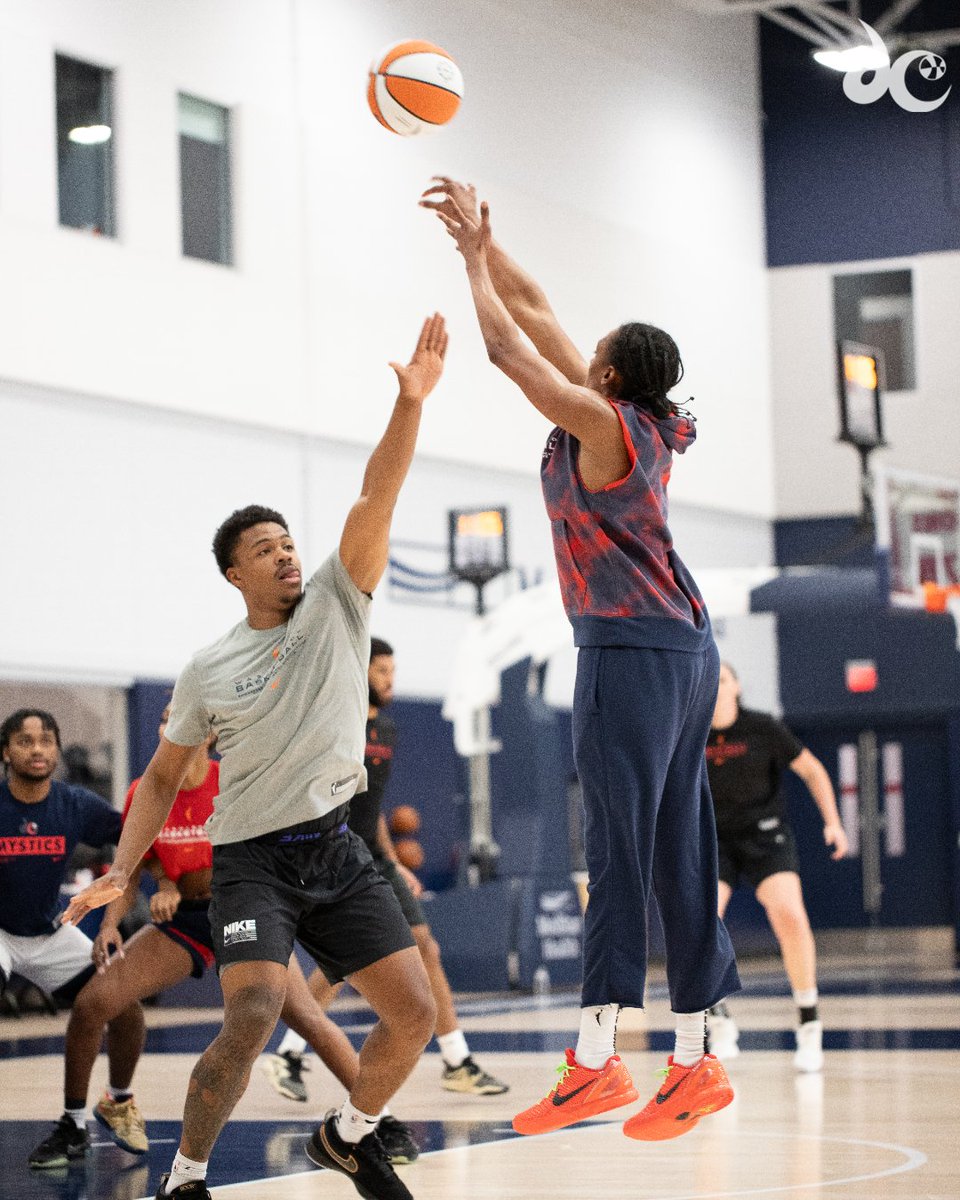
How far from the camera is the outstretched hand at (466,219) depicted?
5.30m

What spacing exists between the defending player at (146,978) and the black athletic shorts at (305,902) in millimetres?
1608

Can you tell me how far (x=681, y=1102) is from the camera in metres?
5.29

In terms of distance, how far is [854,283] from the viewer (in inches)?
935

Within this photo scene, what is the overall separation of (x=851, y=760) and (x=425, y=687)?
20.4ft

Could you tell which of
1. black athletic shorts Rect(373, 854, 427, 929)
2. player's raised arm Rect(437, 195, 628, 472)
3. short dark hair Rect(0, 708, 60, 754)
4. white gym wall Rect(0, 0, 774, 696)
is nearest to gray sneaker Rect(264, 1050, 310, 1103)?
black athletic shorts Rect(373, 854, 427, 929)

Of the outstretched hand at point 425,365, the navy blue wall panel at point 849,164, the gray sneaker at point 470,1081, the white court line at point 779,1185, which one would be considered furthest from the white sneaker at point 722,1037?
the navy blue wall panel at point 849,164

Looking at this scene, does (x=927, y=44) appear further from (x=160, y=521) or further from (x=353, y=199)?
(x=160, y=521)

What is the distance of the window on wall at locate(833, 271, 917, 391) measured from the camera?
2352 centimetres

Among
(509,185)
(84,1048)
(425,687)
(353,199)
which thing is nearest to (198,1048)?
(84,1048)

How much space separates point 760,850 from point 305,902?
5131mm

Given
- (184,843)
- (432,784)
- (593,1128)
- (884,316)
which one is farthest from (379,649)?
(884,316)

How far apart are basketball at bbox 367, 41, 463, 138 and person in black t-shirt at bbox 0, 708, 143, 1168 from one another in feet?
10.2

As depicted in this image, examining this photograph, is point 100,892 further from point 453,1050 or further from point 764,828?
point 764,828

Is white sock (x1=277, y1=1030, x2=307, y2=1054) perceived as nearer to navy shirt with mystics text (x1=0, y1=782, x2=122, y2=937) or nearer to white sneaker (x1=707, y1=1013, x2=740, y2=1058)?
navy shirt with mystics text (x1=0, y1=782, x2=122, y2=937)
